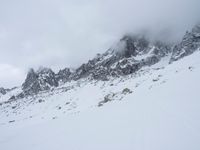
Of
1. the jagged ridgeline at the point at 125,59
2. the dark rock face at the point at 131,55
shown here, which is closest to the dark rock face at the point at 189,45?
the jagged ridgeline at the point at 125,59

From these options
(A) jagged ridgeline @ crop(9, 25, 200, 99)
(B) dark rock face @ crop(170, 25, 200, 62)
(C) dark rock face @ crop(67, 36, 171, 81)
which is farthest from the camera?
(C) dark rock face @ crop(67, 36, 171, 81)

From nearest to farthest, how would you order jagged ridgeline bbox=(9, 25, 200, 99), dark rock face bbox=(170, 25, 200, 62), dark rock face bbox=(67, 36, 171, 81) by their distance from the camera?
dark rock face bbox=(170, 25, 200, 62) < jagged ridgeline bbox=(9, 25, 200, 99) < dark rock face bbox=(67, 36, 171, 81)

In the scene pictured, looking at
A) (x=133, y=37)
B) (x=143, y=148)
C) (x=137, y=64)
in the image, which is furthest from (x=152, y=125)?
(x=133, y=37)

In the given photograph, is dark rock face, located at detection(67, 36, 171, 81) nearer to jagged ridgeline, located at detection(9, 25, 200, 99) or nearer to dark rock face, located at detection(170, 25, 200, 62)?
jagged ridgeline, located at detection(9, 25, 200, 99)

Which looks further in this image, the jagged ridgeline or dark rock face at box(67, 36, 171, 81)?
dark rock face at box(67, 36, 171, 81)

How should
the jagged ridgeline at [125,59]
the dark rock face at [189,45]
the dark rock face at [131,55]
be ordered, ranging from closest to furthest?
1. the dark rock face at [189,45]
2. the jagged ridgeline at [125,59]
3. the dark rock face at [131,55]

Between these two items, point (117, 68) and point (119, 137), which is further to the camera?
point (117, 68)

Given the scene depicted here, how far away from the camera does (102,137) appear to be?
1016 cm

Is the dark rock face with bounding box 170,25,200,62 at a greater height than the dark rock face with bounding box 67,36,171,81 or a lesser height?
lesser

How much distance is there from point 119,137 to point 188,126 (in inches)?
127

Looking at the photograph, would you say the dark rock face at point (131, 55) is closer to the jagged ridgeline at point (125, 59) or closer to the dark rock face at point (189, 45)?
the jagged ridgeline at point (125, 59)

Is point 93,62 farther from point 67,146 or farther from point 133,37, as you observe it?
point 67,146

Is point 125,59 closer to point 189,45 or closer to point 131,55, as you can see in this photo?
point 131,55

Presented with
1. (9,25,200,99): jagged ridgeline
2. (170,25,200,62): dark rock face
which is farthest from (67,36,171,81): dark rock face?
(170,25,200,62): dark rock face
